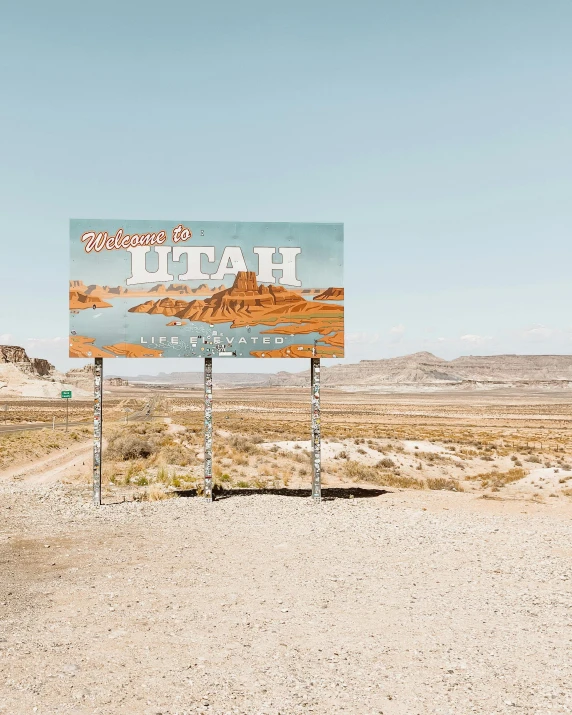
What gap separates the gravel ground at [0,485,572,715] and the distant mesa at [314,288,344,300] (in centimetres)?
697

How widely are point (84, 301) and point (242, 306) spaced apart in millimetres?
4986

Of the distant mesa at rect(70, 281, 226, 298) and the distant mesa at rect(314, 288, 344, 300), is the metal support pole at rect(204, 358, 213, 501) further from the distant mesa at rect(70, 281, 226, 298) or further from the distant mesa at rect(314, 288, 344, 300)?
the distant mesa at rect(314, 288, 344, 300)

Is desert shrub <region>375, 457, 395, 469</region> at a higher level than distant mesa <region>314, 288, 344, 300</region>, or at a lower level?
lower

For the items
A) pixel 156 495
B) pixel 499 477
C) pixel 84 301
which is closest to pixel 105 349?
pixel 84 301

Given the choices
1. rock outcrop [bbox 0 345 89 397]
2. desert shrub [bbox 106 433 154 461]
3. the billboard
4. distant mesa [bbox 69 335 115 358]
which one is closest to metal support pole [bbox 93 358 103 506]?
distant mesa [bbox 69 335 115 358]

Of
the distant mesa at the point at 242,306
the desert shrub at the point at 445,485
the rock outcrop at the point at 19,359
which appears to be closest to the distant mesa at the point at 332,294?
the distant mesa at the point at 242,306

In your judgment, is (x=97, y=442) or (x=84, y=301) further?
(x=84, y=301)

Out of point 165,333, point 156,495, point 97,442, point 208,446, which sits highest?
point 165,333

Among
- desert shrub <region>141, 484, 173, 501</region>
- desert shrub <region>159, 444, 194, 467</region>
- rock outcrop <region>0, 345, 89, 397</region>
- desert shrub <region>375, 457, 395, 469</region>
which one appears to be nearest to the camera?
desert shrub <region>141, 484, 173, 501</region>

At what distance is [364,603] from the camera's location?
9.80 m

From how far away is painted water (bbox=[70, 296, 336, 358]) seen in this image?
747 inches

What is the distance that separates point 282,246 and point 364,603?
483 inches

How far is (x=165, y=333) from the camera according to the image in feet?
62.5

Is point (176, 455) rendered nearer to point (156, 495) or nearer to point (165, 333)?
point (156, 495)
